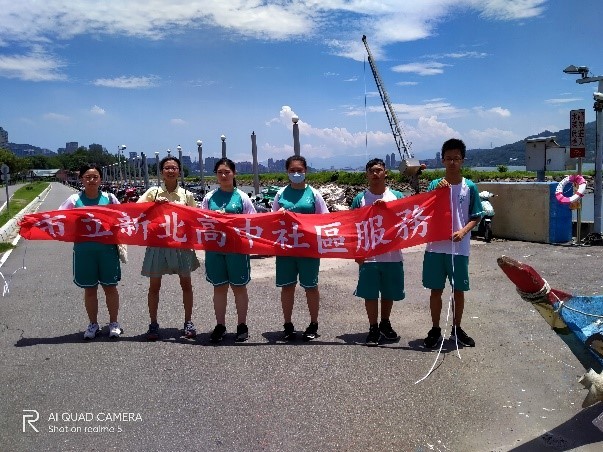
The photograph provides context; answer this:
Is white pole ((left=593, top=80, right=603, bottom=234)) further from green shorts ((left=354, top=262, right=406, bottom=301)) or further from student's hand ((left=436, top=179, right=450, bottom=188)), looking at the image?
green shorts ((left=354, top=262, right=406, bottom=301))

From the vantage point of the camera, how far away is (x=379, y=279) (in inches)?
221

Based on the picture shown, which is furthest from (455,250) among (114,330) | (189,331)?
(114,330)

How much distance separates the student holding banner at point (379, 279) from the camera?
218 inches

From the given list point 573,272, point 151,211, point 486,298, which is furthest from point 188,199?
point 573,272

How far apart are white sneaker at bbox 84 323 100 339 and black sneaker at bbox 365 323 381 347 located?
9.57 feet

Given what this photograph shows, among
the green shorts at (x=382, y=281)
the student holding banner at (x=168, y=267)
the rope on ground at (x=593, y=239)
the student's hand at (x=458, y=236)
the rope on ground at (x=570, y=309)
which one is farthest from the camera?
the rope on ground at (x=593, y=239)

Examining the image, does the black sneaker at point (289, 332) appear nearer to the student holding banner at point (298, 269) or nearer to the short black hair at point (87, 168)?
the student holding banner at point (298, 269)

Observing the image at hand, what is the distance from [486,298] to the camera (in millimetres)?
7418

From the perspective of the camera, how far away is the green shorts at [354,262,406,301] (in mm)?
5535

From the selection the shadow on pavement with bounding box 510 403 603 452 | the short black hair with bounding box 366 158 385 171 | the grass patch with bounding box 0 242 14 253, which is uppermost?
the short black hair with bounding box 366 158 385 171

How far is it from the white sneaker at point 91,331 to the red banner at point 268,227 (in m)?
0.93

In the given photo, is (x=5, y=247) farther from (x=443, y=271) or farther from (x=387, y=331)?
(x=443, y=271)

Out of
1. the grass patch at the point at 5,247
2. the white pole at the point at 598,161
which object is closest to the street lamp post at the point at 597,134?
the white pole at the point at 598,161

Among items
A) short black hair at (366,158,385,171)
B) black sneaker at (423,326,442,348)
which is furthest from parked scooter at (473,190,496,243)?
black sneaker at (423,326,442,348)
